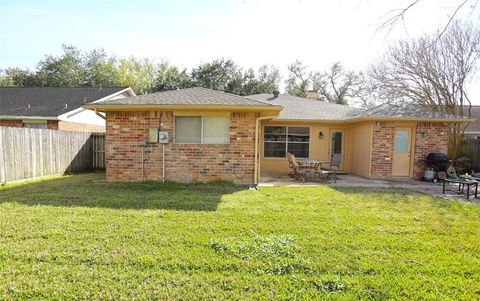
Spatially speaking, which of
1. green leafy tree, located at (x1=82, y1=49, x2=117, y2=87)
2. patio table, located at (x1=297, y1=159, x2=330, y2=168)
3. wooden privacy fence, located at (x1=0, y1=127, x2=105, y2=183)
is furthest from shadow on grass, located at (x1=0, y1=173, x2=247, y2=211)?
green leafy tree, located at (x1=82, y1=49, x2=117, y2=87)

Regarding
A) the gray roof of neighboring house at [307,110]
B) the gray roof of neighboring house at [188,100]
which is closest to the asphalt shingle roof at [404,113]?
the gray roof of neighboring house at [307,110]

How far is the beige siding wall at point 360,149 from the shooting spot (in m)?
11.2

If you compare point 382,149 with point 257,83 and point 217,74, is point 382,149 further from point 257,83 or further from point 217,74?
point 217,74

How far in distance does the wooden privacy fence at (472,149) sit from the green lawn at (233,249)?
10.9 m

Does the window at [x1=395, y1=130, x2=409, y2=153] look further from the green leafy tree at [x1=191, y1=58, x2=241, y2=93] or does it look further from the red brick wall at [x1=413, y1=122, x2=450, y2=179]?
the green leafy tree at [x1=191, y1=58, x2=241, y2=93]

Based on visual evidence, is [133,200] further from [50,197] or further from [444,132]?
[444,132]

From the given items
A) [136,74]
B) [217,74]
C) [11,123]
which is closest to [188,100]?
[11,123]

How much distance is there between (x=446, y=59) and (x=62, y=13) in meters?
19.3

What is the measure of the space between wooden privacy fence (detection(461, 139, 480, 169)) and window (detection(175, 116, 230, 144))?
14476 millimetres

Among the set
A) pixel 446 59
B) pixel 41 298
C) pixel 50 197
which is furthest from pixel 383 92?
pixel 41 298

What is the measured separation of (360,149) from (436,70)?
30.8 ft

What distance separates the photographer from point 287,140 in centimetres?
1332

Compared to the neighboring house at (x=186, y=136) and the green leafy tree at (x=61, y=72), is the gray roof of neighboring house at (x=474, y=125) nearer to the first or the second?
the neighboring house at (x=186, y=136)

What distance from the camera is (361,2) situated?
15.1ft
